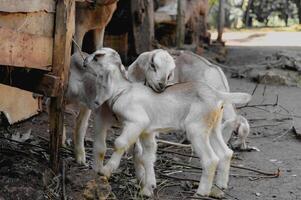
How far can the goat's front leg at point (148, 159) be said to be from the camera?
193 inches

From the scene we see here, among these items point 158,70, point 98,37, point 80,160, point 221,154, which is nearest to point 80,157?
point 80,160

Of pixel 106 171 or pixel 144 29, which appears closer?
pixel 106 171

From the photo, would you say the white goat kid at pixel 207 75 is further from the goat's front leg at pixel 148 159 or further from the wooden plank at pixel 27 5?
the wooden plank at pixel 27 5

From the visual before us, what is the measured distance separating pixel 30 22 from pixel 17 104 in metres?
2.92

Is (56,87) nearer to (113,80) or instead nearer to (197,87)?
(113,80)

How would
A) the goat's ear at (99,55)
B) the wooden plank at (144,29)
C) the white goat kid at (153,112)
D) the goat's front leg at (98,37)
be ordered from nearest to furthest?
the white goat kid at (153,112), the goat's ear at (99,55), the goat's front leg at (98,37), the wooden plank at (144,29)

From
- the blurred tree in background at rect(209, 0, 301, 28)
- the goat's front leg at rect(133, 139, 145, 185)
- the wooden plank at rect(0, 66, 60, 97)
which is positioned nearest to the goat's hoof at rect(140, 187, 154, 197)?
the goat's front leg at rect(133, 139, 145, 185)

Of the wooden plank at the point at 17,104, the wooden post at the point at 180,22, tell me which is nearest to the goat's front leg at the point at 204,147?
the wooden plank at the point at 17,104

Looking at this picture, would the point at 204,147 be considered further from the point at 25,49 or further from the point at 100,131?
the point at 25,49

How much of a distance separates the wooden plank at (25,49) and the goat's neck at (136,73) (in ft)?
3.19

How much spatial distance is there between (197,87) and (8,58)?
1529mm

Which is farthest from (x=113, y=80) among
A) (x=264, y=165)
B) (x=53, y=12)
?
(x=264, y=165)

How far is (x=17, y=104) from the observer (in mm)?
7145

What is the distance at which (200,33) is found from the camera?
15.7 m
